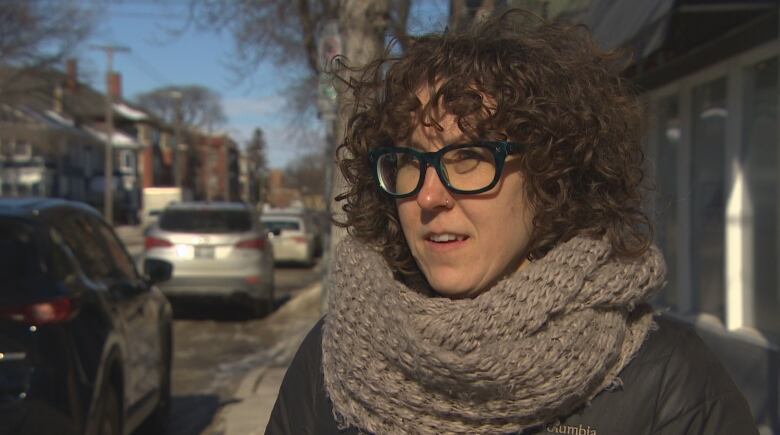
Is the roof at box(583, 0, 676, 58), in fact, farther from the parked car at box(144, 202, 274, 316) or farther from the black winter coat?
the parked car at box(144, 202, 274, 316)

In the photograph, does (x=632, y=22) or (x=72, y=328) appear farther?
(x=632, y=22)

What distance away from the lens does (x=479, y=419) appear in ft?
5.48

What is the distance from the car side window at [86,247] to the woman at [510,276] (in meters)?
3.46

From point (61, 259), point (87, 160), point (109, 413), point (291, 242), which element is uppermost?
point (87, 160)

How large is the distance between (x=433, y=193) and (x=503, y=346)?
1.12 feet

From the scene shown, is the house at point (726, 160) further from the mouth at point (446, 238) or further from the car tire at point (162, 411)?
the car tire at point (162, 411)

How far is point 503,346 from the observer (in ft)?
5.26

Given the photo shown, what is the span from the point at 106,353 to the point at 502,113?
348 cm

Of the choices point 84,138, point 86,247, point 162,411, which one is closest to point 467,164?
point 86,247

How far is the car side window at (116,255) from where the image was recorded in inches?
227

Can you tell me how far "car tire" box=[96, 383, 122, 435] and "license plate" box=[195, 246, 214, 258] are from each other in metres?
7.28

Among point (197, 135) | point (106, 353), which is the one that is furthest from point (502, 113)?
point (197, 135)

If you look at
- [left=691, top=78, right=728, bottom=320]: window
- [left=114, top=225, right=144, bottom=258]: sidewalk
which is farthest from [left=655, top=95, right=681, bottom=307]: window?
[left=114, top=225, right=144, bottom=258]: sidewalk

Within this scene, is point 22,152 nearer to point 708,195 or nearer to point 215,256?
point 215,256
